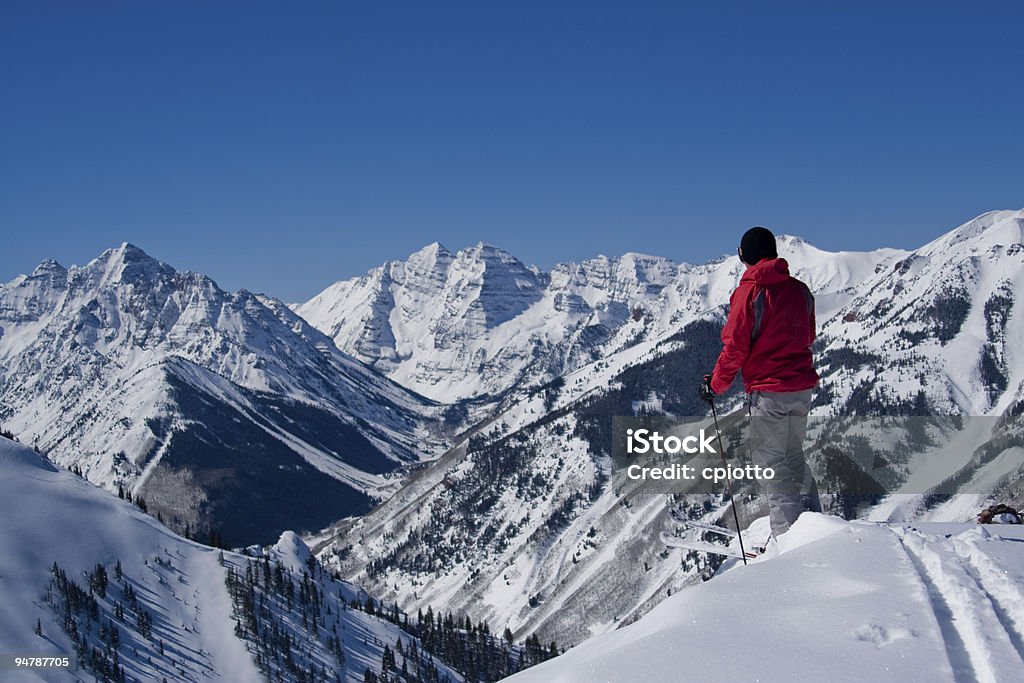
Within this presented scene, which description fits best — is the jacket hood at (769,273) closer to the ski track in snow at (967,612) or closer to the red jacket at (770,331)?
the red jacket at (770,331)

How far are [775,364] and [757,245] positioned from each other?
2036 millimetres

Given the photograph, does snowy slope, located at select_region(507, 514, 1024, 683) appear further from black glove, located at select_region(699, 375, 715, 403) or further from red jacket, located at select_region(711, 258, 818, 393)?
black glove, located at select_region(699, 375, 715, 403)

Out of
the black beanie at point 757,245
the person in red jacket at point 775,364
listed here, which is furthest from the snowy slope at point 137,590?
the black beanie at point 757,245

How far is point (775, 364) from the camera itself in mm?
14914

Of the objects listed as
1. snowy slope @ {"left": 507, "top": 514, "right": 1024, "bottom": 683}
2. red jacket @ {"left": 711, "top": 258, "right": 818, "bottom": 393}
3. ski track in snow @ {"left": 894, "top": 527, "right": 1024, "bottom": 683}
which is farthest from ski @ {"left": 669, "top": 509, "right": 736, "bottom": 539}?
ski track in snow @ {"left": 894, "top": 527, "right": 1024, "bottom": 683}

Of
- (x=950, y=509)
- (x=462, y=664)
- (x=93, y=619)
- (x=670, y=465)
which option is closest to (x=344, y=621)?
(x=462, y=664)

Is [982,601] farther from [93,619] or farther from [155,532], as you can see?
[155,532]

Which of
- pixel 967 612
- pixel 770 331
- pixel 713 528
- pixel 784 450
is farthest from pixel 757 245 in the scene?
pixel 967 612

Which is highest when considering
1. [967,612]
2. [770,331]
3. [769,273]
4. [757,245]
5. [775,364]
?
[757,245]

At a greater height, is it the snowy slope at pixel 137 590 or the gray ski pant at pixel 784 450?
the snowy slope at pixel 137 590

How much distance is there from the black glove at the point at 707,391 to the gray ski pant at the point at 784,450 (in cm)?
87

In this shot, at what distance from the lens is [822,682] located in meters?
7.73

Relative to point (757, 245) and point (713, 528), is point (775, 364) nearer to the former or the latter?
point (757, 245)

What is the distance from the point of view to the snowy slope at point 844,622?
26.3ft
